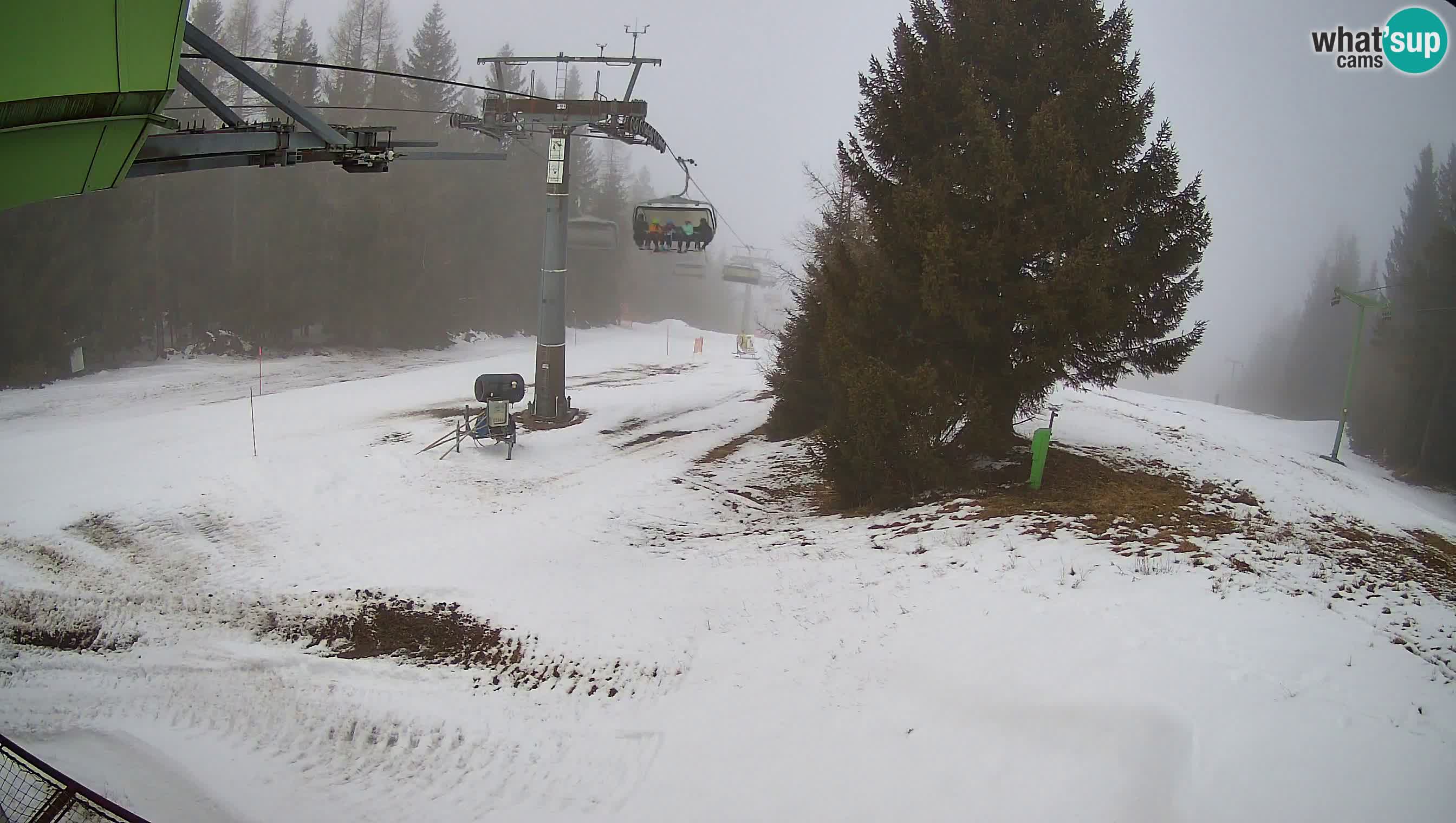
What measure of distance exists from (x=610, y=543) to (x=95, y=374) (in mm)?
24728

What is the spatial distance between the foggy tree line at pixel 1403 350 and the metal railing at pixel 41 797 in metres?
24.9

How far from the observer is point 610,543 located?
11.8m

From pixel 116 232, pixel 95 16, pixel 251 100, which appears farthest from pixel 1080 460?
pixel 251 100

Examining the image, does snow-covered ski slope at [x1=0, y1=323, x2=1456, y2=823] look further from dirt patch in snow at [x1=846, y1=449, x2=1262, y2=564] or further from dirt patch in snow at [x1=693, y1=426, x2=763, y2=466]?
dirt patch in snow at [x1=693, y1=426, x2=763, y2=466]

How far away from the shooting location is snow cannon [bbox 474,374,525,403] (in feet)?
54.1

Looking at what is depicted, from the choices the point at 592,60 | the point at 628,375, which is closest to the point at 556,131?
the point at 592,60

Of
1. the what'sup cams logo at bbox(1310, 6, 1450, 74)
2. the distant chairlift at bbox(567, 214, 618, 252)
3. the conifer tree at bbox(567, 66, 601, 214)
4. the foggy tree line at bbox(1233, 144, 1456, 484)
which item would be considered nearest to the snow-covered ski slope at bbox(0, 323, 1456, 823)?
the what'sup cams logo at bbox(1310, 6, 1450, 74)

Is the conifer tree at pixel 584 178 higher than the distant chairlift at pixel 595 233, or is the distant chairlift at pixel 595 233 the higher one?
the conifer tree at pixel 584 178

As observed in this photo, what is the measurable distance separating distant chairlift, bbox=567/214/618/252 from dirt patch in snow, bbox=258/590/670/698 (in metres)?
18.5

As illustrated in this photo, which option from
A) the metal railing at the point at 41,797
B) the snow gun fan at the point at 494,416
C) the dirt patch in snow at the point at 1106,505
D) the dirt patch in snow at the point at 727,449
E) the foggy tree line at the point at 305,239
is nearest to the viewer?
the metal railing at the point at 41,797

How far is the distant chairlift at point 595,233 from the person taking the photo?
26.3m

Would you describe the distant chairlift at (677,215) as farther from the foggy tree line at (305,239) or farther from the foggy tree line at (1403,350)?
the foggy tree line at (1403,350)

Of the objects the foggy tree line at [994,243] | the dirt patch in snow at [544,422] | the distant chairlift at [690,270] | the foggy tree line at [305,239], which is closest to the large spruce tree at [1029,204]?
the foggy tree line at [994,243]

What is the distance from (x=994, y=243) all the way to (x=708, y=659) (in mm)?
6958
